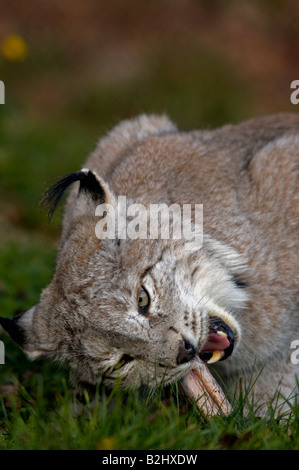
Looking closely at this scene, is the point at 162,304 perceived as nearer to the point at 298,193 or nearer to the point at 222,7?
the point at 298,193

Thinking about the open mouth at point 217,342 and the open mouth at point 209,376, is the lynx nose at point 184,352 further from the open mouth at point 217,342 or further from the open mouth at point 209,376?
the open mouth at point 217,342

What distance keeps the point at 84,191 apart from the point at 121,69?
36.7 ft

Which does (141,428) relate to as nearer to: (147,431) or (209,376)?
(147,431)

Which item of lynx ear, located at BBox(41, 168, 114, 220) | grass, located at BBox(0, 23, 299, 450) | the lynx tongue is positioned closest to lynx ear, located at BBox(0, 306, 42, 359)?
grass, located at BBox(0, 23, 299, 450)

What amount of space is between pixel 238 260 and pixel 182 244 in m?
0.46

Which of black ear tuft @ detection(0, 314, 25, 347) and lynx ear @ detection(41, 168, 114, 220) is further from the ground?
lynx ear @ detection(41, 168, 114, 220)

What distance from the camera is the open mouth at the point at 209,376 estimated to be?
14.2 feet

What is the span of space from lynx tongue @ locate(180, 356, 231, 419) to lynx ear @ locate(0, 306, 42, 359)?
1.05m

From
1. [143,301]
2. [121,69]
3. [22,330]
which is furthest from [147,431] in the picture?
[121,69]

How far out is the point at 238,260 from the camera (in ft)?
15.9

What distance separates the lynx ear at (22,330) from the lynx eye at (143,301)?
0.92 m

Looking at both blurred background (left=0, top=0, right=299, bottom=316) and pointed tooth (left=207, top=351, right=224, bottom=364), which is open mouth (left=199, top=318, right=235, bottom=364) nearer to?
pointed tooth (left=207, top=351, right=224, bottom=364)

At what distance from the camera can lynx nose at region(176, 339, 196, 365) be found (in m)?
4.14
